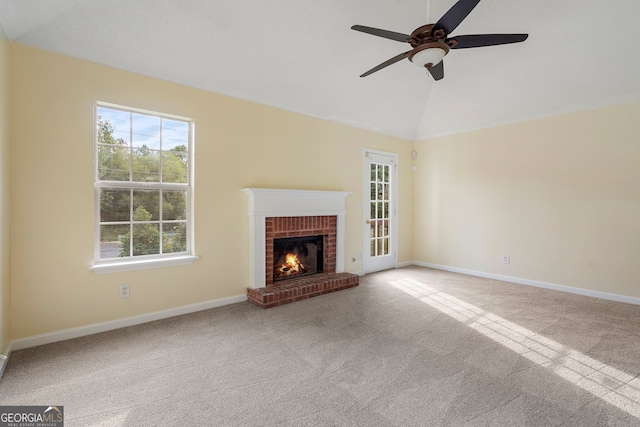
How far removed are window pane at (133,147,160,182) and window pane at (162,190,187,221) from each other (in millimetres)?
210

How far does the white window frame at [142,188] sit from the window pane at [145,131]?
2.4 inches

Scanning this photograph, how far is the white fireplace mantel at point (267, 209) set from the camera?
3816 mm

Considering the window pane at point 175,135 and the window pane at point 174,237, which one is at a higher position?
the window pane at point 175,135

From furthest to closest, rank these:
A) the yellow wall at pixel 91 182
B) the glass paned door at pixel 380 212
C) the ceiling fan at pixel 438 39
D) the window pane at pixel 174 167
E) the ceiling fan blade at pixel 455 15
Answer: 1. the glass paned door at pixel 380 212
2. the window pane at pixel 174 167
3. the yellow wall at pixel 91 182
4. the ceiling fan at pixel 438 39
5. the ceiling fan blade at pixel 455 15

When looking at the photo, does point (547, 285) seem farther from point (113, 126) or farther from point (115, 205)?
point (113, 126)

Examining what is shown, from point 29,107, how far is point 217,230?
1.99 m

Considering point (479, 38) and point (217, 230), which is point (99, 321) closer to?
point (217, 230)

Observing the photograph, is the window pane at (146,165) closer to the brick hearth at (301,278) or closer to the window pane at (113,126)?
the window pane at (113,126)

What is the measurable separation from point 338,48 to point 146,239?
3.06 metres

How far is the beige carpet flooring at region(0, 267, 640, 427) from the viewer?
179 cm

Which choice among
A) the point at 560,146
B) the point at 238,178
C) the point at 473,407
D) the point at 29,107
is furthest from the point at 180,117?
the point at 560,146

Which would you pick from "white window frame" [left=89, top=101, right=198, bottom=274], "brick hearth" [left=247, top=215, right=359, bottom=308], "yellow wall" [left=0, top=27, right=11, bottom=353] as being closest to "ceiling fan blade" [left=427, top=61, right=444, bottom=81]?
"brick hearth" [left=247, top=215, right=359, bottom=308]

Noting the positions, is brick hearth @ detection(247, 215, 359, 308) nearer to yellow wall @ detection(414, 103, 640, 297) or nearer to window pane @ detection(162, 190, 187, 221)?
window pane @ detection(162, 190, 187, 221)

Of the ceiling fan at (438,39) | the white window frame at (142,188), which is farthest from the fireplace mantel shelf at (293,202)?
the ceiling fan at (438,39)
